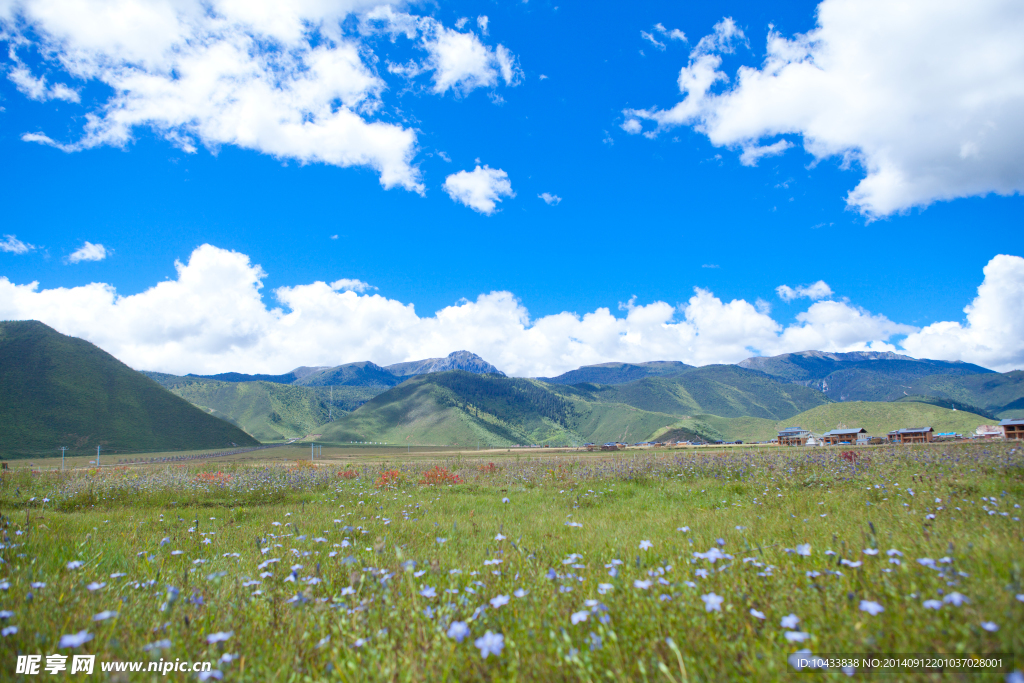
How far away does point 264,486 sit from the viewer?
15.7m

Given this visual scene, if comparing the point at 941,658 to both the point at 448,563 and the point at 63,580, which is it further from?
the point at 63,580

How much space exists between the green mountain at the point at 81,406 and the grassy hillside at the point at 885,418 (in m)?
199

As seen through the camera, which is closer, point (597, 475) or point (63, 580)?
point (63, 580)

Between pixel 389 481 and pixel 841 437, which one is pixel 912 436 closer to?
pixel 841 437

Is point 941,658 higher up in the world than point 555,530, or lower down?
higher up

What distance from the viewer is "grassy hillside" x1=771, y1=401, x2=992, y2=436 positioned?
11362 cm

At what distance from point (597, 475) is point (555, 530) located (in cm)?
963

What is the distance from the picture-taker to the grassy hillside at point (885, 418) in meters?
114

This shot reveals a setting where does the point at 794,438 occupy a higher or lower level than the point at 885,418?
lower

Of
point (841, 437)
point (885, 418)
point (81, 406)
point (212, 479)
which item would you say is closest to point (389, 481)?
point (212, 479)

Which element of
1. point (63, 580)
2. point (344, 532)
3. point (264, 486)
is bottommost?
point (264, 486)

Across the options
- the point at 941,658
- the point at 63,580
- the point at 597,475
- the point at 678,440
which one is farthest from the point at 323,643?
the point at 678,440

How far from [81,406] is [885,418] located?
245 meters

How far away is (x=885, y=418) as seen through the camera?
429ft
